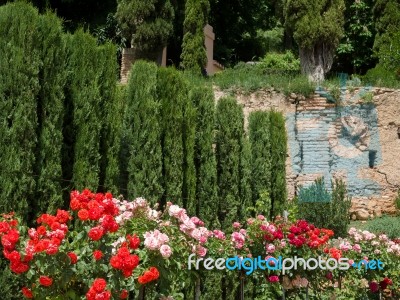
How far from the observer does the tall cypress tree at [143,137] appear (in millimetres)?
5074

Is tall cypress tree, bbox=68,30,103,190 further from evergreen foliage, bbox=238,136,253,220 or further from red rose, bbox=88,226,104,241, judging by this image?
evergreen foliage, bbox=238,136,253,220

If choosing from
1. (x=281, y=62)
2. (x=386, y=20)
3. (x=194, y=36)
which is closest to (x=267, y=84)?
(x=194, y=36)

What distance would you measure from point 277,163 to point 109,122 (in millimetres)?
3655

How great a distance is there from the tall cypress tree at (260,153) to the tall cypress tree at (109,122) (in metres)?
2.88

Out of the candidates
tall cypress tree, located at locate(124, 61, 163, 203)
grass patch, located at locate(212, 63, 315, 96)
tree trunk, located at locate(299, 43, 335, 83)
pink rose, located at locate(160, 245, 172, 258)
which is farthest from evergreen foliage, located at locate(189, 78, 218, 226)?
tree trunk, located at locate(299, 43, 335, 83)

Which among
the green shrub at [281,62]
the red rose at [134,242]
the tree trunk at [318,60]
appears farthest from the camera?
the green shrub at [281,62]

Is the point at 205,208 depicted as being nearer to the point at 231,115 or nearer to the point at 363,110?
the point at 231,115

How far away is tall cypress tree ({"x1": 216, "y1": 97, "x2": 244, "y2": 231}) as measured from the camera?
6.35 metres

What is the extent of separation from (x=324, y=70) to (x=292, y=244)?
990 cm

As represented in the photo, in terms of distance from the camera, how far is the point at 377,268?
5.59 meters

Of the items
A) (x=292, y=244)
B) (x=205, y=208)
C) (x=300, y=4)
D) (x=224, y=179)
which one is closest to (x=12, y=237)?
(x=292, y=244)

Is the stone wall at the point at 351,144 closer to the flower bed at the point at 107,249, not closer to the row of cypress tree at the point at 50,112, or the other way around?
the flower bed at the point at 107,249

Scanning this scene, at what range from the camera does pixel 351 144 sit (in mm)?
11734

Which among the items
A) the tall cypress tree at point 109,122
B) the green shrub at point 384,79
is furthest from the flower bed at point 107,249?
the green shrub at point 384,79
